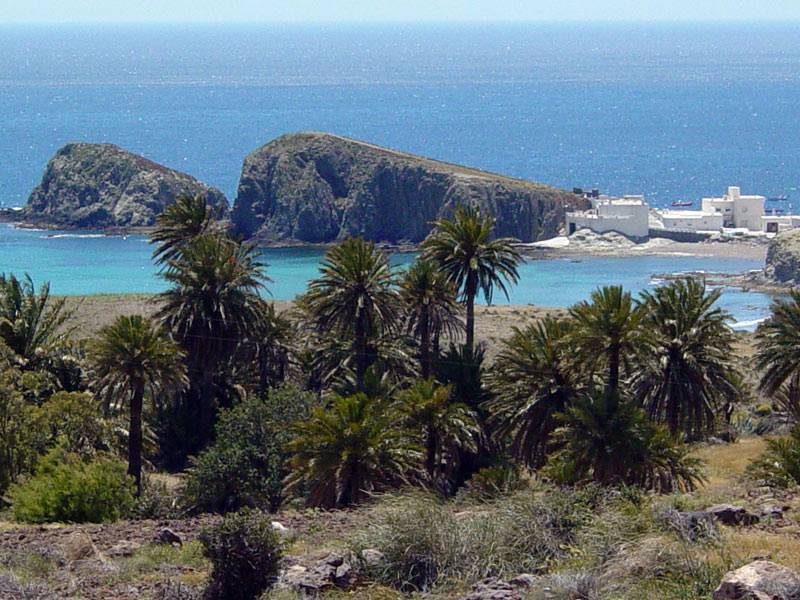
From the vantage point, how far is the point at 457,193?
421 ft

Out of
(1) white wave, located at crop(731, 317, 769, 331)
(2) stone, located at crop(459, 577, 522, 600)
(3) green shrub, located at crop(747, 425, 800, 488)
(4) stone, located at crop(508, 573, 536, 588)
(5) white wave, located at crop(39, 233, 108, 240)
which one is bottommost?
(1) white wave, located at crop(731, 317, 769, 331)

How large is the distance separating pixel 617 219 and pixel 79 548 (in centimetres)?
10841

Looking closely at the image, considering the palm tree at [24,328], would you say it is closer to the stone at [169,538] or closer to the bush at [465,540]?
the stone at [169,538]

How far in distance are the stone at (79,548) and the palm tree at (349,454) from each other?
970 centimetres

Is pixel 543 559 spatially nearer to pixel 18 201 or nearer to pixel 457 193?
pixel 457 193

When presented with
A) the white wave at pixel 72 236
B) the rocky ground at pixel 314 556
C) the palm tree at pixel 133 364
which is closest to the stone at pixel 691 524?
the rocky ground at pixel 314 556

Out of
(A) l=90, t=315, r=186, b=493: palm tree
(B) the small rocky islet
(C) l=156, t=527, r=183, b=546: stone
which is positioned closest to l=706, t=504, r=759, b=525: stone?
(C) l=156, t=527, r=183, b=546: stone

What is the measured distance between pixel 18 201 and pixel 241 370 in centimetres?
11920

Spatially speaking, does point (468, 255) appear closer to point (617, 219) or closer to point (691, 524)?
point (691, 524)

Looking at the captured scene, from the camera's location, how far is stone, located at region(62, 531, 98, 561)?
16.4 m

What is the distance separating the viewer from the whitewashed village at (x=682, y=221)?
12088 centimetres

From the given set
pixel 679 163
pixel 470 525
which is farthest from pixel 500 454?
pixel 679 163

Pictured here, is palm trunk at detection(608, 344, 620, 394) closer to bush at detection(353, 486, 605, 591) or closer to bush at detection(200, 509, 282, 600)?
bush at detection(353, 486, 605, 591)

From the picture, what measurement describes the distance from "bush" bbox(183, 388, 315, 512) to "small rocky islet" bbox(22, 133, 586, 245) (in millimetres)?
93957
